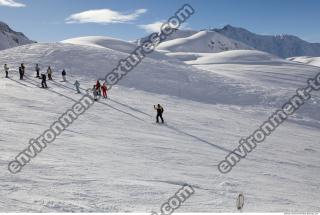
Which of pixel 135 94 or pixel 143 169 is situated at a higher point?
pixel 135 94

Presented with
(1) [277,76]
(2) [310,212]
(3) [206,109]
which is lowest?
(2) [310,212]

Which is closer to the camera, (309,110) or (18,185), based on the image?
(18,185)

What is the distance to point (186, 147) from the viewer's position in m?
19.0

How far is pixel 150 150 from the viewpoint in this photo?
1727 centimetres

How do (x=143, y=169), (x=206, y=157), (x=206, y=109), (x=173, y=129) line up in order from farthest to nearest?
(x=206, y=109)
(x=173, y=129)
(x=206, y=157)
(x=143, y=169)

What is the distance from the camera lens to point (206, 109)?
34.0m

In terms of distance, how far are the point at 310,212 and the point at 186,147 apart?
26.2ft

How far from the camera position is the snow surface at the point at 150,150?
1084 centimetres

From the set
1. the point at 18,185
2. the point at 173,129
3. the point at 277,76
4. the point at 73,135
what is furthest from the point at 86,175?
the point at 277,76

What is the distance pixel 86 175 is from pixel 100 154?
3138 mm

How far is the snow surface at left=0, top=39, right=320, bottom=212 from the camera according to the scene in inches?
427

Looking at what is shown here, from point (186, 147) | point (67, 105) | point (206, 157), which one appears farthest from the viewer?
point (67, 105)

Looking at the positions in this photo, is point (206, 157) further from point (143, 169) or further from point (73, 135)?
point (73, 135)

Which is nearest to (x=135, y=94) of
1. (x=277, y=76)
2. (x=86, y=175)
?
(x=86, y=175)
